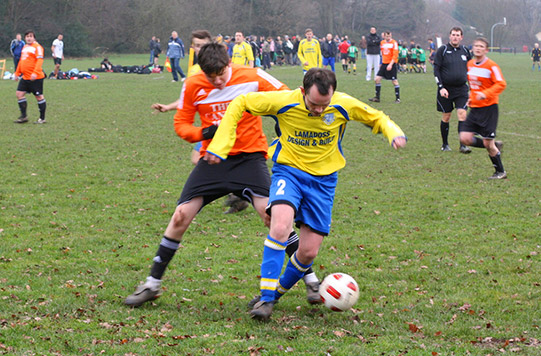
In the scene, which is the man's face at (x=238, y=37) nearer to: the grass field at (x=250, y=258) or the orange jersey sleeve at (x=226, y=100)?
the grass field at (x=250, y=258)

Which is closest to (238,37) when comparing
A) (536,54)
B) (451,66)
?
(451,66)

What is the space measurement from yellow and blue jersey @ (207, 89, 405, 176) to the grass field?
3.98ft

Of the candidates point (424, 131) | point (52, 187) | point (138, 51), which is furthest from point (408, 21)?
point (52, 187)

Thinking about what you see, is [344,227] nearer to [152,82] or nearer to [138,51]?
[152,82]

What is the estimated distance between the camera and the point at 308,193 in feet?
16.5

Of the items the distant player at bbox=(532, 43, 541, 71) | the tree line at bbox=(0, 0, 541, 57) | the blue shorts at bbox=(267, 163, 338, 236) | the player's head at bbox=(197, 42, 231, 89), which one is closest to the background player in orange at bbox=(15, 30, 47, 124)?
the player's head at bbox=(197, 42, 231, 89)

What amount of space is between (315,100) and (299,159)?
0.52 meters

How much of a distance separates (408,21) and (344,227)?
85319 millimetres

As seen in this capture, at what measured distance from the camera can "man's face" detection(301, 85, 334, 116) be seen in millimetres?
4793

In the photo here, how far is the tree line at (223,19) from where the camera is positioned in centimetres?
5275

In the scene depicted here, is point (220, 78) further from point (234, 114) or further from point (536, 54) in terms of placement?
point (536, 54)

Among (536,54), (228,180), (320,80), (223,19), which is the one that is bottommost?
(223,19)

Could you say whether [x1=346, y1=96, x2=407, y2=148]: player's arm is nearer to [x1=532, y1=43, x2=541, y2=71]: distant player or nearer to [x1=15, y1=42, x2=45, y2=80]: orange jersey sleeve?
[x1=15, y1=42, x2=45, y2=80]: orange jersey sleeve

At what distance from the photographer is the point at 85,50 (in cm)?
5228
